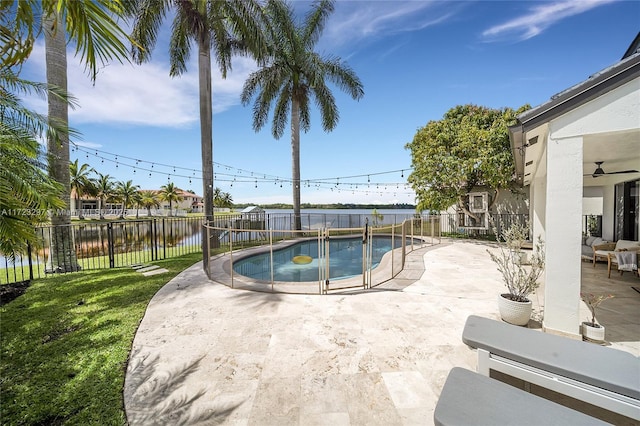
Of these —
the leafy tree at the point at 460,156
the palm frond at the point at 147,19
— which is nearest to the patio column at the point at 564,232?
the leafy tree at the point at 460,156

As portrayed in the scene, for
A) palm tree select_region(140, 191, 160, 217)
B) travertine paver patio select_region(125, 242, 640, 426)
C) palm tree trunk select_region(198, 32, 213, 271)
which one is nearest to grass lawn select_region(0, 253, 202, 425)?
travertine paver patio select_region(125, 242, 640, 426)

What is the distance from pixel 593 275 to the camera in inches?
237

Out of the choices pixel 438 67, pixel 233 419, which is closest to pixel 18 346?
pixel 233 419

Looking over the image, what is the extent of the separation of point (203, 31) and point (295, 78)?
18.2 ft

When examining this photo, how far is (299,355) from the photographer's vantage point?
9.84ft

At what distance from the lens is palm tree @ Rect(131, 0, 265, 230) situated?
8.75 metres

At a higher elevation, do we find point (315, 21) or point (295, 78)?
point (315, 21)

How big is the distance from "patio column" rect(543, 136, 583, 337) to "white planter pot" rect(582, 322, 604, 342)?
9cm

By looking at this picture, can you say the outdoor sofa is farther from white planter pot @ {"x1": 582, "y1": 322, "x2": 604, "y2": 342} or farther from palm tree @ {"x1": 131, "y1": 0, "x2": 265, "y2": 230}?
palm tree @ {"x1": 131, "y1": 0, "x2": 265, "y2": 230}

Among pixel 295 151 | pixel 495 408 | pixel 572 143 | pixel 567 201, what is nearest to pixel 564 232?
pixel 567 201

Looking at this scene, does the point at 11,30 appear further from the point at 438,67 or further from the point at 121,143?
the point at 121,143

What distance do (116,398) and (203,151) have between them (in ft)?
28.3

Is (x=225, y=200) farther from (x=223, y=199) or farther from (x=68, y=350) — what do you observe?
(x=68, y=350)

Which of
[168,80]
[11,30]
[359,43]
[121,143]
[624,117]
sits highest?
[359,43]
